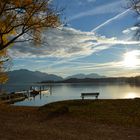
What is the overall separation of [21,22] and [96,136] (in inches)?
624

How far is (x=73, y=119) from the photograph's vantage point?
23391 mm

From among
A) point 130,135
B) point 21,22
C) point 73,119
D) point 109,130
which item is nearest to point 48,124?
point 73,119

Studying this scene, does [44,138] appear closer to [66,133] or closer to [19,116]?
[66,133]

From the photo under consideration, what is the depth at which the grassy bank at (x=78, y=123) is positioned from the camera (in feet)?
58.7

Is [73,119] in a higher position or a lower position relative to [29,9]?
lower

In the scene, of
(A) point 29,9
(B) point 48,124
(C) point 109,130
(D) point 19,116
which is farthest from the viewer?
(A) point 29,9

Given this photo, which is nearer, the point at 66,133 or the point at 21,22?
the point at 66,133

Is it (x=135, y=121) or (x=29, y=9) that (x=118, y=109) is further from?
(x=29, y=9)

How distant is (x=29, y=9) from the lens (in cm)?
3027

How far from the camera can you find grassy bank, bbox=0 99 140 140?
58.7 feet

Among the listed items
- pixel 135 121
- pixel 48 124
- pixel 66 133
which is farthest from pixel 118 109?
pixel 66 133

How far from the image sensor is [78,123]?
21.8 m

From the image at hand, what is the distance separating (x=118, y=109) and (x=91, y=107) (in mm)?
2228

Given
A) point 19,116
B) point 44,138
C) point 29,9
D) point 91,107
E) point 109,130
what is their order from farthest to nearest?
point 29,9, point 91,107, point 19,116, point 109,130, point 44,138
